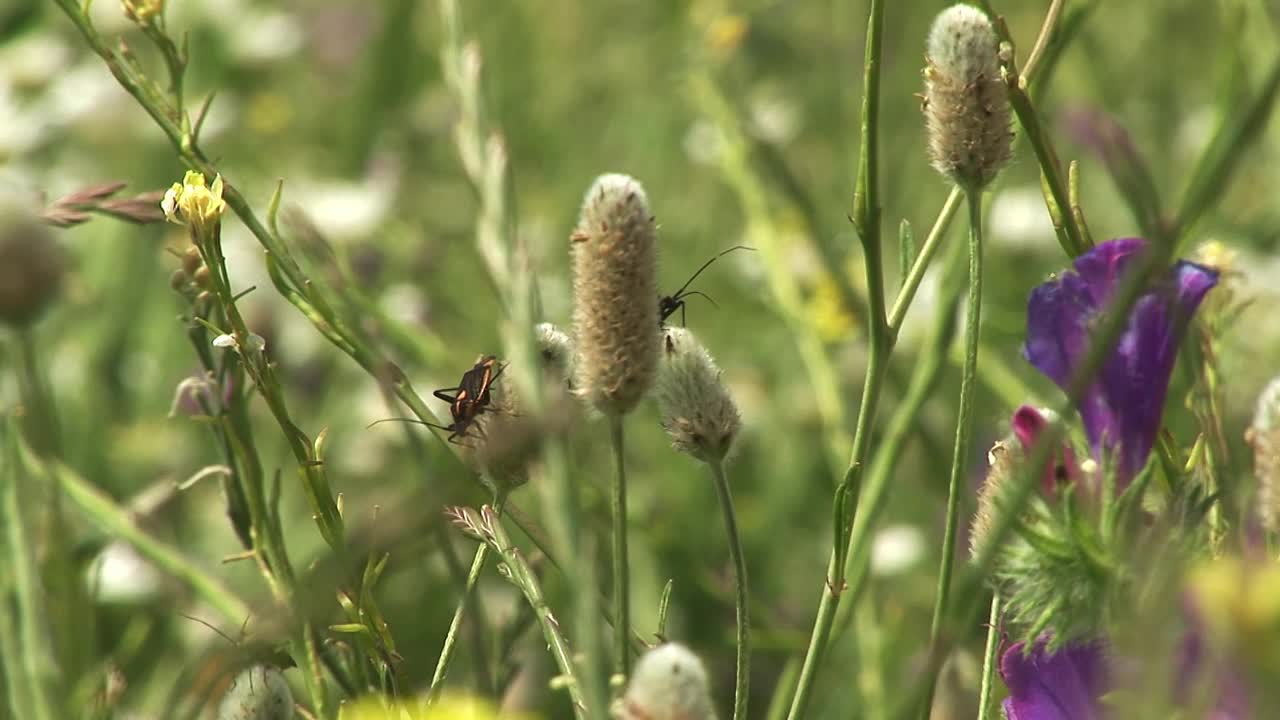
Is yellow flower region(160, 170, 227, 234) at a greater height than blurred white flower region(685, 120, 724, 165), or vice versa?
blurred white flower region(685, 120, 724, 165)

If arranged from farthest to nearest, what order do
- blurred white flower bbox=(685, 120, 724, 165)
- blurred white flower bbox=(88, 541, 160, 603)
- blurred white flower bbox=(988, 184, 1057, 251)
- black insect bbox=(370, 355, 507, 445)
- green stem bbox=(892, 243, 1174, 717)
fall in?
blurred white flower bbox=(685, 120, 724, 165), blurred white flower bbox=(988, 184, 1057, 251), blurred white flower bbox=(88, 541, 160, 603), black insect bbox=(370, 355, 507, 445), green stem bbox=(892, 243, 1174, 717)

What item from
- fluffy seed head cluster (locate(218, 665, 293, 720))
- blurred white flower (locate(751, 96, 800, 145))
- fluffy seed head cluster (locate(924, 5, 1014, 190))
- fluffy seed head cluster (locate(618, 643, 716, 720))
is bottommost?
fluffy seed head cluster (locate(218, 665, 293, 720))

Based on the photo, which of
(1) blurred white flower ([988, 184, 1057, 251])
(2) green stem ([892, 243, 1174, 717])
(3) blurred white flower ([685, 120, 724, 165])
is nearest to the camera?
(2) green stem ([892, 243, 1174, 717])

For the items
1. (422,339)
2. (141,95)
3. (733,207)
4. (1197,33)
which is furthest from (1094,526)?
(1197,33)

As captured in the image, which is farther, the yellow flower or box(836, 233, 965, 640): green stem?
box(836, 233, 965, 640): green stem

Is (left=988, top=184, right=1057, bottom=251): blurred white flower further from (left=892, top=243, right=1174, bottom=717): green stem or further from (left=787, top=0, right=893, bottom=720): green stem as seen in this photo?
(left=892, top=243, right=1174, bottom=717): green stem

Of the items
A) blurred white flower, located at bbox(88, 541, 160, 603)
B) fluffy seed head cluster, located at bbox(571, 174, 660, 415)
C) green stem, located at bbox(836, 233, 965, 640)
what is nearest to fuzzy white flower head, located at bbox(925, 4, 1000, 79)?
fluffy seed head cluster, located at bbox(571, 174, 660, 415)
